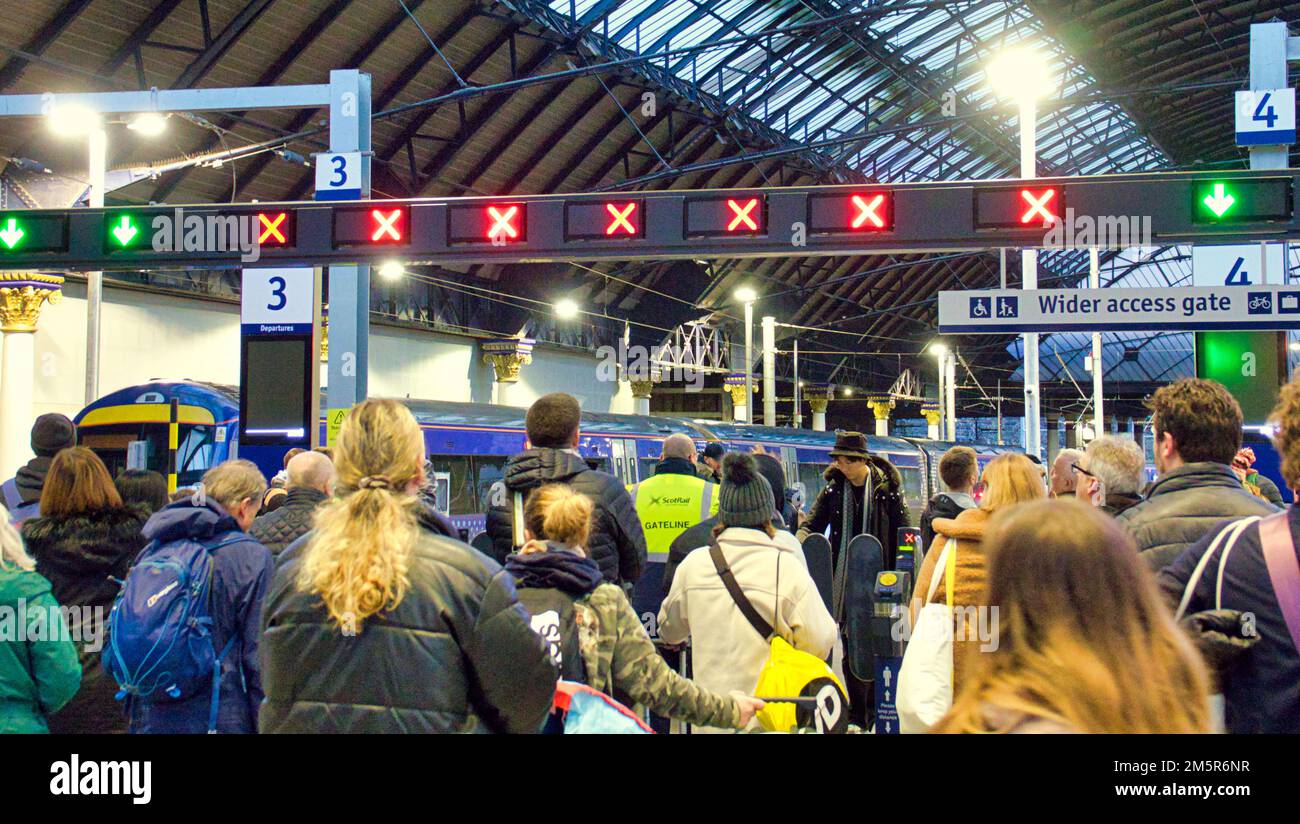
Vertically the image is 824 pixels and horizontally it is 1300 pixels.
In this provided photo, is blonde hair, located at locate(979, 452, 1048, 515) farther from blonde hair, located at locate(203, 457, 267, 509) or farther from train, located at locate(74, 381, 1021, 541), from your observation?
train, located at locate(74, 381, 1021, 541)

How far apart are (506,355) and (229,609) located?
25035 mm

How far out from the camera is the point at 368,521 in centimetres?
268

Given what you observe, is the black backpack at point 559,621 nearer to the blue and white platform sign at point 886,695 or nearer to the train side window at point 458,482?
the blue and white platform sign at point 886,695

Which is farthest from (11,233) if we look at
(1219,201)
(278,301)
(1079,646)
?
(1079,646)

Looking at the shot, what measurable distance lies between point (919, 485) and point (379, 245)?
72.9 ft

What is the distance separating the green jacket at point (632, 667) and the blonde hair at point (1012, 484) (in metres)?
1.33

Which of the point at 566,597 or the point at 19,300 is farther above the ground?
the point at 19,300

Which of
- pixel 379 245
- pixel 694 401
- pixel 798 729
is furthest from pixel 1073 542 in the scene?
pixel 694 401

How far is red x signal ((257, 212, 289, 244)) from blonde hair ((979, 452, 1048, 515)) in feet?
25.5

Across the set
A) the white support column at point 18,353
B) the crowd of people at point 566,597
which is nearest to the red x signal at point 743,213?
the crowd of people at point 566,597

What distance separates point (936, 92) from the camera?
1238 inches

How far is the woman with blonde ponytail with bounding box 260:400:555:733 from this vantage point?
2.60 meters

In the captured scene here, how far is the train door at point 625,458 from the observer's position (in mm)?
21656

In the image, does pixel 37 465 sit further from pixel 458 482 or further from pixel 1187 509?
pixel 458 482
